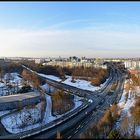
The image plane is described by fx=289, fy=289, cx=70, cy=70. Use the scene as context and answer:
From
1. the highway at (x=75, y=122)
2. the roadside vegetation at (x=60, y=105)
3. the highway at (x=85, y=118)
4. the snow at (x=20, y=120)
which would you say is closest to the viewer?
the highway at (x=75, y=122)

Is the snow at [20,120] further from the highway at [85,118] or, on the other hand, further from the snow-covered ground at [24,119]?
the highway at [85,118]

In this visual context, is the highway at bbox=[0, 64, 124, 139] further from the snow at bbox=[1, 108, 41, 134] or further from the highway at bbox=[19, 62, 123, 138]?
the snow at bbox=[1, 108, 41, 134]

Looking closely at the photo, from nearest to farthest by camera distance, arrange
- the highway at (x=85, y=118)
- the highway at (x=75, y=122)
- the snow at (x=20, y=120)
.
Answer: the highway at (x=75, y=122), the highway at (x=85, y=118), the snow at (x=20, y=120)

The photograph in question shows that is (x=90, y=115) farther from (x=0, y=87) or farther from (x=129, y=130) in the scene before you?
(x=0, y=87)

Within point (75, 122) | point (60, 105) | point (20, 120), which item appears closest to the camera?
point (20, 120)

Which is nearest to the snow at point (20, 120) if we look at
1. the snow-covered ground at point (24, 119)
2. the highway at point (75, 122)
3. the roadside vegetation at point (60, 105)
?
the snow-covered ground at point (24, 119)

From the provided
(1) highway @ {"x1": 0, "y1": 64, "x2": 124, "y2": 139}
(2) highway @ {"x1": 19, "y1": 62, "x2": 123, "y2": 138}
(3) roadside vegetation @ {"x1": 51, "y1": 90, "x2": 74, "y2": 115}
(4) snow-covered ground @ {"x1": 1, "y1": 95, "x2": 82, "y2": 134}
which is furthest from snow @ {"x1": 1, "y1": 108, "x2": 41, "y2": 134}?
(2) highway @ {"x1": 19, "y1": 62, "x2": 123, "y2": 138}

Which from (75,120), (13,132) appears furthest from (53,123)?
(13,132)

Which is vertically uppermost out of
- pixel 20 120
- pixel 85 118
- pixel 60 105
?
pixel 60 105

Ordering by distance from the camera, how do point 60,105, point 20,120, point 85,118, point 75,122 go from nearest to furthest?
point 20,120
point 75,122
point 85,118
point 60,105

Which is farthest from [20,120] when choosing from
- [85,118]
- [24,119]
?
[85,118]

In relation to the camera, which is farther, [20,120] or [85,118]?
[85,118]

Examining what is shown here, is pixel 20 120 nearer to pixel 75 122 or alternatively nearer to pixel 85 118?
pixel 75 122

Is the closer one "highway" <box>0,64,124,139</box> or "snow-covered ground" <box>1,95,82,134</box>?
"highway" <box>0,64,124,139</box>
